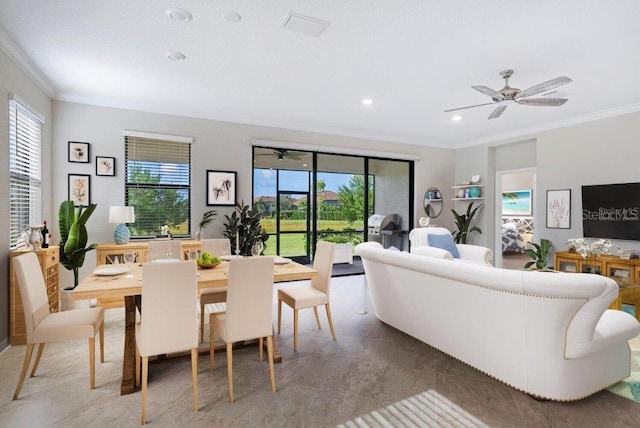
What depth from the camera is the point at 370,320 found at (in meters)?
3.89

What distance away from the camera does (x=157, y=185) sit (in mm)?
5027

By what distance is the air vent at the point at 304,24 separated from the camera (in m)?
2.63

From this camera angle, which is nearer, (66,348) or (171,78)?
(66,348)

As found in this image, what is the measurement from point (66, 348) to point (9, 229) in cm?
127

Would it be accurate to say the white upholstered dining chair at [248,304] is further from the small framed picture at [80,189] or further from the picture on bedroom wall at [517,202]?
the picture on bedroom wall at [517,202]

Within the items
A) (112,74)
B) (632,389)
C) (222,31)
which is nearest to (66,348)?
(112,74)

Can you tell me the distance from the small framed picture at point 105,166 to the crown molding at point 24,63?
3.07ft

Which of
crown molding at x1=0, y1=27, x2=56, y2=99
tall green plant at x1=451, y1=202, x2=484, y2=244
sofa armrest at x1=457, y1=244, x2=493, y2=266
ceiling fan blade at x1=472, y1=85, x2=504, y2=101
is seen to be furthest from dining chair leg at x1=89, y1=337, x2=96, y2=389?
tall green plant at x1=451, y1=202, x2=484, y2=244

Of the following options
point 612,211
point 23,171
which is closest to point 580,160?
point 612,211

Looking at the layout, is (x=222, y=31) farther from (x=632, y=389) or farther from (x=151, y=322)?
(x=632, y=389)

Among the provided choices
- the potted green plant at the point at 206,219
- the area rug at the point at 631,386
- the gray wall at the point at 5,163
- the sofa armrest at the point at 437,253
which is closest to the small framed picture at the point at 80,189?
the gray wall at the point at 5,163

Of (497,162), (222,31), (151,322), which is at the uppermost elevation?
(222,31)

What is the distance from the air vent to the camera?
104 inches

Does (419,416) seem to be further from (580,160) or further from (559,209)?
(580,160)
